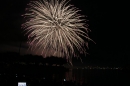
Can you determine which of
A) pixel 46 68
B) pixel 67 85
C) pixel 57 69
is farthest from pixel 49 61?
pixel 67 85

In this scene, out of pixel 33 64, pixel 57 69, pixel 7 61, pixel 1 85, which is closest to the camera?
pixel 1 85

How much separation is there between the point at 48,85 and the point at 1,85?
407cm

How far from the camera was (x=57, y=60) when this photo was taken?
129625mm

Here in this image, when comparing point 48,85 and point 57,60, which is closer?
point 48,85

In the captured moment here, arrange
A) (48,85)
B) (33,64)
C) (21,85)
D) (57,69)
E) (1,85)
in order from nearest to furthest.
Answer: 1. (21,85)
2. (1,85)
3. (48,85)
4. (33,64)
5. (57,69)

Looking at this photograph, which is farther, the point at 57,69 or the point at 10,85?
the point at 57,69

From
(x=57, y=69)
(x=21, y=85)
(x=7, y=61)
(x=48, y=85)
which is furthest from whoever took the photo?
(x=57, y=69)

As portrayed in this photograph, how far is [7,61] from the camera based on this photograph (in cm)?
8650

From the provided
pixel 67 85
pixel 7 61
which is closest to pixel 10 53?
pixel 7 61

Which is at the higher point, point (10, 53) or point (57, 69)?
point (10, 53)

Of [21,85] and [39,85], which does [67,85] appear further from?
[21,85]

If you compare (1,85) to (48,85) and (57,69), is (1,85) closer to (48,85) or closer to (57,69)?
(48,85)

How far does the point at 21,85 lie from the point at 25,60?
9564cm

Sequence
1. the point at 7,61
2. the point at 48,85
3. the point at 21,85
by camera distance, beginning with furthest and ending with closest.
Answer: the point at 7,61, the point at 48,85, the point at 21,85
